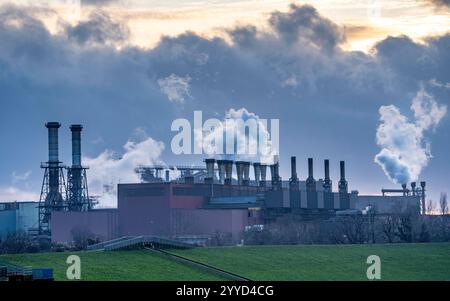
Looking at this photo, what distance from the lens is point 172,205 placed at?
102m

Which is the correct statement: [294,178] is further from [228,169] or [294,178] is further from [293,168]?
[228,169]

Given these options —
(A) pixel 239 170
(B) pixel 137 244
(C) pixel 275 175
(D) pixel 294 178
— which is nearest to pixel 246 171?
(A) pixel 239 170

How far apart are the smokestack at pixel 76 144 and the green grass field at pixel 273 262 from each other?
39.9 m

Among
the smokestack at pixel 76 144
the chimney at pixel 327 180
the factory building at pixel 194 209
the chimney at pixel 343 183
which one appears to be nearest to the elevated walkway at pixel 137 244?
the factory building at pixel 194 209

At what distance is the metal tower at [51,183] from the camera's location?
105 m

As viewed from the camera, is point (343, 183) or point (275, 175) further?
point (343, 183)

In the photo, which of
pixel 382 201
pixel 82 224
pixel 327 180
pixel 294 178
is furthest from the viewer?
pixel 382 201

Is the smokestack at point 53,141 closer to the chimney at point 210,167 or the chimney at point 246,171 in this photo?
the chimney at point 210,167

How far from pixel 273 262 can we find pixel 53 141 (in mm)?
45538

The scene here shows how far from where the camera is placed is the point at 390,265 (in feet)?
218

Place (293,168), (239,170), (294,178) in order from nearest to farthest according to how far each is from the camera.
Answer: (294,178) < (293,168) < (239,170)

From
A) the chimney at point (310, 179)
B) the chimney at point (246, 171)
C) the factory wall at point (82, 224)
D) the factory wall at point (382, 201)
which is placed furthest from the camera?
the factory wall at point (382, 201)
